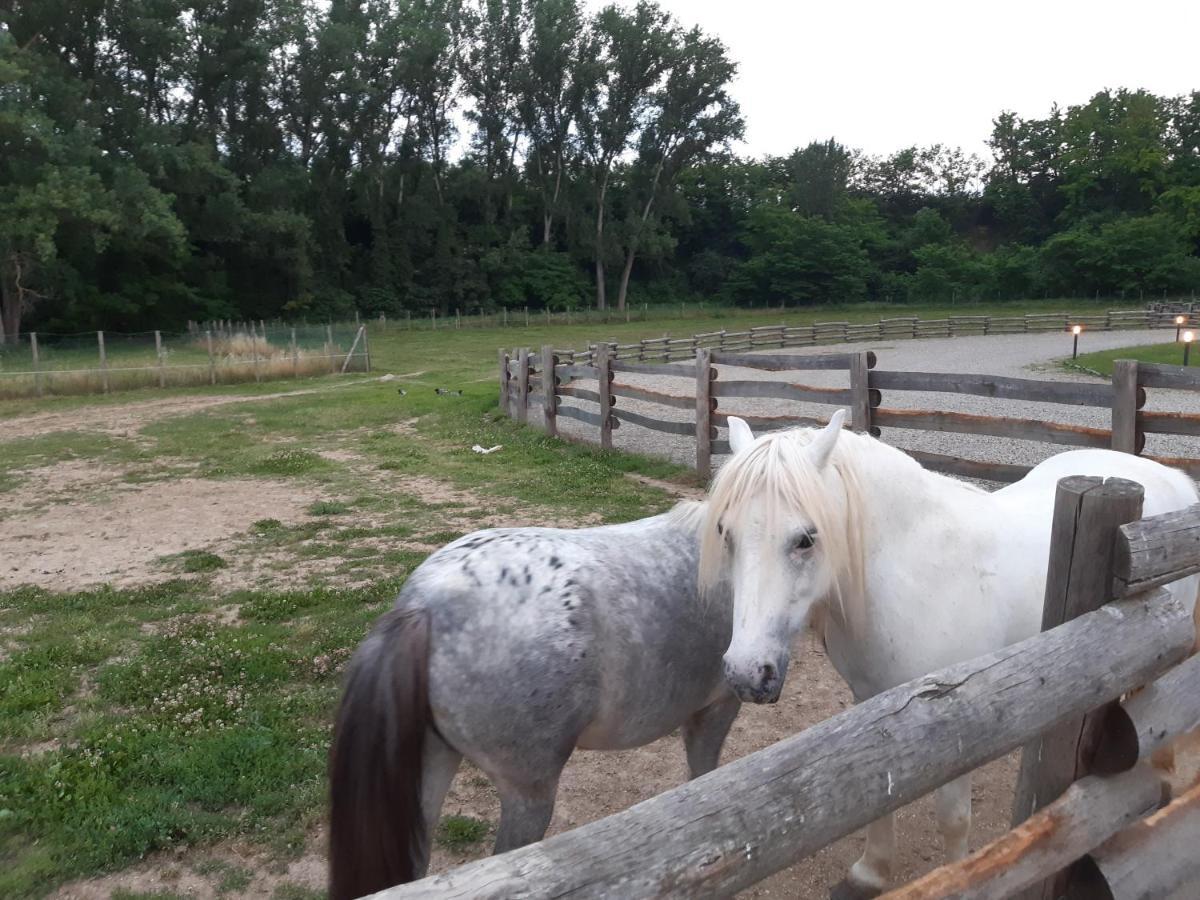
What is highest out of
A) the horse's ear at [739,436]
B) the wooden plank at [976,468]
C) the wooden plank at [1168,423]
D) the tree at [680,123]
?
the tree at [680,123]

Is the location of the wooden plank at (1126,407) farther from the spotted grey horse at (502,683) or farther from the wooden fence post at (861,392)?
the spotted grey horse at (502,683)

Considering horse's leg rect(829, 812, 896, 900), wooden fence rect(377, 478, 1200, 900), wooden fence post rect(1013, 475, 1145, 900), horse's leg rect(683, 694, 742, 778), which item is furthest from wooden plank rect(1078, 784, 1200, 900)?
horse's leg rect(683, 694, 742, 778)

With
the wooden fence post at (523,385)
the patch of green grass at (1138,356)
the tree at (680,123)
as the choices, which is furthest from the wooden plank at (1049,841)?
the tree at (680,123)

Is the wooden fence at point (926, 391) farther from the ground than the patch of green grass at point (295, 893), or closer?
farther from the ground

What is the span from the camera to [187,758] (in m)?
3.60

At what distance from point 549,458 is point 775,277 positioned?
167ft

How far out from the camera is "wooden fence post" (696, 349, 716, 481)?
8.96 m

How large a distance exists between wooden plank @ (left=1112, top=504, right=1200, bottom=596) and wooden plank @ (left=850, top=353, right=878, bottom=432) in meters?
5.27

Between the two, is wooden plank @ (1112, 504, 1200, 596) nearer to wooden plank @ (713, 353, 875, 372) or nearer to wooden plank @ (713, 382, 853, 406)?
wooden plank @ (713, 382, 853, 406)

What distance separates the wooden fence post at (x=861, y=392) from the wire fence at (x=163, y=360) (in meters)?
17.8

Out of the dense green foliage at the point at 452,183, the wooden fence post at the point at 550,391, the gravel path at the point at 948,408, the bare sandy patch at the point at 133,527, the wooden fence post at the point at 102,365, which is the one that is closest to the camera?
the bare sandy patch at the point at 133,527

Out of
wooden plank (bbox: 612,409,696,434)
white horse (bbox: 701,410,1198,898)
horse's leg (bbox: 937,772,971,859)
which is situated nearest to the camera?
white horse (bbox: 701,410,1198,898)

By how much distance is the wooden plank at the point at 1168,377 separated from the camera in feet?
16.9

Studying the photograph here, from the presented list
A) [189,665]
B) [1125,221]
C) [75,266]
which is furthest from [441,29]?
[189,665]
